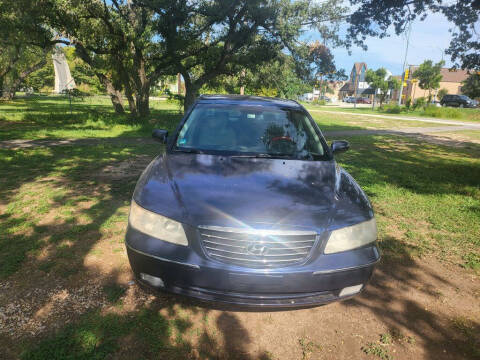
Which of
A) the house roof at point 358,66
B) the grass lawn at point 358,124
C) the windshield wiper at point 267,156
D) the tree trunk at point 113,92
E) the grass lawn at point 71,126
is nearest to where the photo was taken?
the windshield wiper at point 267,156

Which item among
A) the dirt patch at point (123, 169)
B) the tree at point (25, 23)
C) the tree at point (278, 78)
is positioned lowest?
the dirt patch at point (123, 169)

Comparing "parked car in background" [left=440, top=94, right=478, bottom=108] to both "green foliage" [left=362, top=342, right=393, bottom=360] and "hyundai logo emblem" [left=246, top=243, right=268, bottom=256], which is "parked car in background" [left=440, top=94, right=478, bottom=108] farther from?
"hyundai logo emblem" [left=246, top=243, right=268, bottom=256]

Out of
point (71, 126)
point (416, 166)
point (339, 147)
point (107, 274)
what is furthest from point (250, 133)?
point (71, 126)

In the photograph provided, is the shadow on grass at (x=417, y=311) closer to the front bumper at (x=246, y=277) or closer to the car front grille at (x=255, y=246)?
the front bumper at (x=246, y=277)

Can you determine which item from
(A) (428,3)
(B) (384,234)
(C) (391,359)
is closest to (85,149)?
(B) (384,234)

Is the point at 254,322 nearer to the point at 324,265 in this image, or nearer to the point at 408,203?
the point at 324,265

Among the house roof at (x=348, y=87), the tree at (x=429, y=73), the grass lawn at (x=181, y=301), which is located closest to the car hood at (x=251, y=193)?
the grass lawn at (x=181, y=301)

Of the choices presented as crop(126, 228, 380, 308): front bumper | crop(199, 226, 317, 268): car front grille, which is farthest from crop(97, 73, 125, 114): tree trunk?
crop(199, 226, 317, 268): car front grille

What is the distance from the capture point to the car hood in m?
2.14

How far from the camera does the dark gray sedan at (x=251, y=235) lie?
6.73 ft

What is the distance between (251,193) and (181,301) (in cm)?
109

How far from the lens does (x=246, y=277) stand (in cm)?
202

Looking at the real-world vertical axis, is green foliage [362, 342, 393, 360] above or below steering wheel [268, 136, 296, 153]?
below

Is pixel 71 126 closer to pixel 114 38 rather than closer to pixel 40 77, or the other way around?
pixel 114 38
